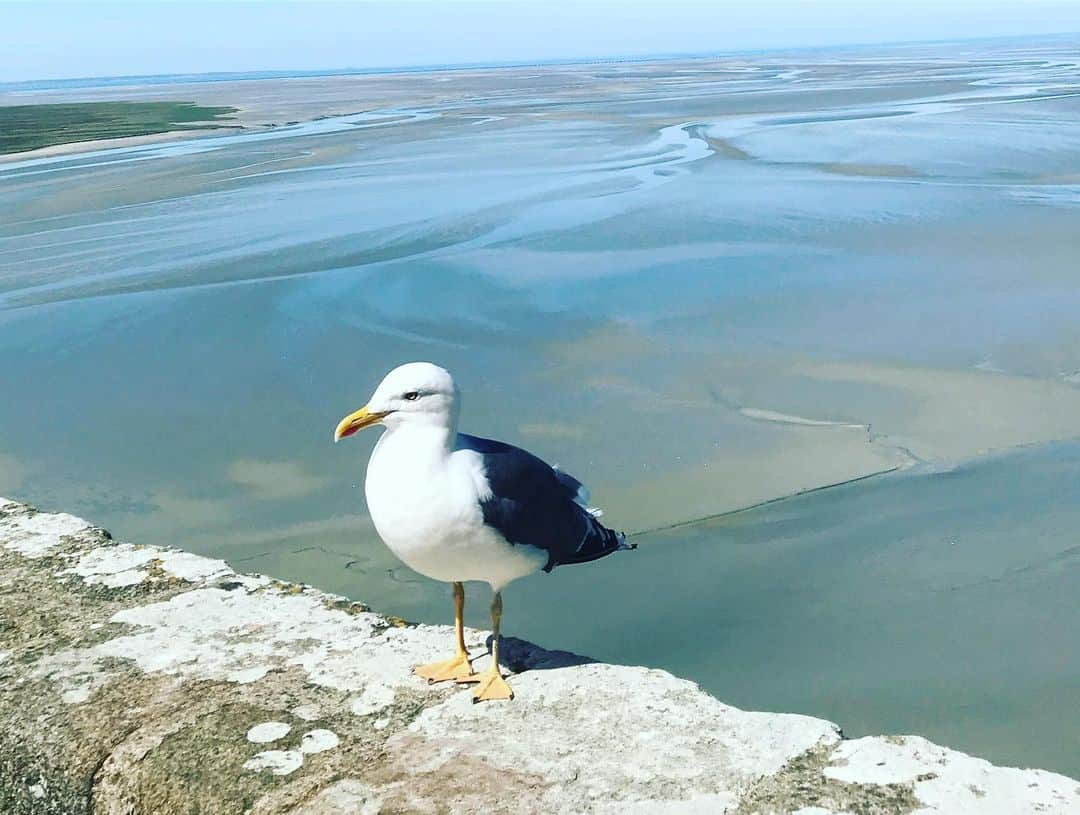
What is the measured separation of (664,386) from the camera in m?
8.10

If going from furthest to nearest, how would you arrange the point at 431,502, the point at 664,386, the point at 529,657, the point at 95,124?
the point at 95,124 → the point at 664,386 → the point at 529,657 → the point at 431,502

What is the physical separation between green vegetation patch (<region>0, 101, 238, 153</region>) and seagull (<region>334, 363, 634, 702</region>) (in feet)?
81.6

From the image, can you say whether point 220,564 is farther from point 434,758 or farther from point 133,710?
point 434,758

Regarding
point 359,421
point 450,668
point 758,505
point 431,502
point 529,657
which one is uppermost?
point 359,421

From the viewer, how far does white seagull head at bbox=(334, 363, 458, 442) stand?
130 inches

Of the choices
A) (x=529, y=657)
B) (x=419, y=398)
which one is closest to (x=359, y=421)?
(x=419, y=398)

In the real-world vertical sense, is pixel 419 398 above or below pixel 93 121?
below

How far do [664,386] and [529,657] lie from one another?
185 inches

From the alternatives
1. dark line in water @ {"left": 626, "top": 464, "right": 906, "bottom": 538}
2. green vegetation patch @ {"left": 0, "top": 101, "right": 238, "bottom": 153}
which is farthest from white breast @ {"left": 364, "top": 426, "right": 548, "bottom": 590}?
green vegetation patch @ {"left": 0, "top": 101, "right": 238, "bottom": 153}

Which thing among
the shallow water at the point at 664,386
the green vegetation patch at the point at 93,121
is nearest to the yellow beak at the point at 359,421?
the shallow water at the point at 664,386

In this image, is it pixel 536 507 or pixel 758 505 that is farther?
pixel 758 505

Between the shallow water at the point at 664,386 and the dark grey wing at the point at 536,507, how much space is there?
112 cm

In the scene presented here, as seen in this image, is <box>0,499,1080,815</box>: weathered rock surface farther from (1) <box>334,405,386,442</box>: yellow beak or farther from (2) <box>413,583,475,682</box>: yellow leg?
(1) <box>334,405,386,442</box>: yellow beak

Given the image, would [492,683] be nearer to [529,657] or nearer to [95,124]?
[529,657]
